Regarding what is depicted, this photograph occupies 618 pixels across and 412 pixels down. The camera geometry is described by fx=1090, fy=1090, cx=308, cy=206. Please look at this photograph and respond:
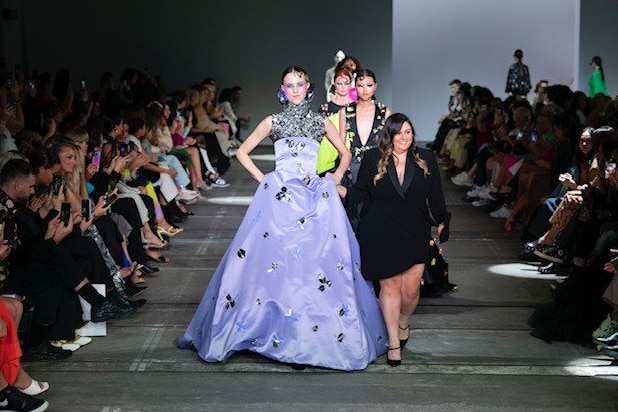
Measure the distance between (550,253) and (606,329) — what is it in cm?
174

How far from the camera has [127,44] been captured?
640 inches

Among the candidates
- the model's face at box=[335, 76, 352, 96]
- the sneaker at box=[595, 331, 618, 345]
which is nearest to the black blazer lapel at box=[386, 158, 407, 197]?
the sneaker at box=[595, 331, 618, 345]

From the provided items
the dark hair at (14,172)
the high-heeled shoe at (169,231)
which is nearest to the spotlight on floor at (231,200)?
the high-heeled shoe at (169,231)

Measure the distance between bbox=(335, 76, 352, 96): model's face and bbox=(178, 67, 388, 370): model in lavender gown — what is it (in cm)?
184

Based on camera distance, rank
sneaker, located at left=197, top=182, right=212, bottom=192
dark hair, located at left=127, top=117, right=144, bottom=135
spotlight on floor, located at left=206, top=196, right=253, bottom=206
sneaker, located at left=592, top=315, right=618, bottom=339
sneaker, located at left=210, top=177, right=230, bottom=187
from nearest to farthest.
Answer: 1. sneaker, located at left=592, top=315, right=618, bottom=339
2. dark hair, located at left=127, top=117, right=144, bottom=135
3. spotlight on floor, located at left=206, top=196, right=253, bottom=206
4. sneaker, located at left=197, top=182, right=212, bottom=192
5. sneaker, located at left=210, top=177, right=230, bottom=187

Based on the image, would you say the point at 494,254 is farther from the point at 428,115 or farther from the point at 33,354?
the point at 428,115

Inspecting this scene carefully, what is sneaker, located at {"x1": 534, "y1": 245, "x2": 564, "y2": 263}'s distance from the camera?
686cm

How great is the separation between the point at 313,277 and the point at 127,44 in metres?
11.9

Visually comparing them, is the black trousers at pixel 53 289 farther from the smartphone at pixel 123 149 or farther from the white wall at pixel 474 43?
the white wall at pixel 474 43

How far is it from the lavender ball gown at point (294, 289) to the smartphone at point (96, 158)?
6.26ft

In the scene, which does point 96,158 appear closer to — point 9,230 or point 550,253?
point 9,230

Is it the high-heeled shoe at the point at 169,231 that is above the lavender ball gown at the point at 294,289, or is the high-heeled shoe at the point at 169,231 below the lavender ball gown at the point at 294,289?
below

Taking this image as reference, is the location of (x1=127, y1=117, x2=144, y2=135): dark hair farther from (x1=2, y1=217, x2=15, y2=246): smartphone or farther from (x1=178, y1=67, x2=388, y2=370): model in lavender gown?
(x1=2, y1=217, x2=15, y2=246): smartphone

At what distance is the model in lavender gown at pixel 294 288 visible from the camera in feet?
16.0
